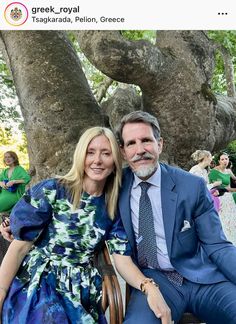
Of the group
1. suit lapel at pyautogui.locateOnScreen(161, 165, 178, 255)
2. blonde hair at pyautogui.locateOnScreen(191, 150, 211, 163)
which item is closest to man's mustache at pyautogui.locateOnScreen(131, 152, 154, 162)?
suit lapel at pyautogui.locateOnScreen(161, 165, 178, 255)

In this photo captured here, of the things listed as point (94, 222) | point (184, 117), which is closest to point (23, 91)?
point (184, 117)

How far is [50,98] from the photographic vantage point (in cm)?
425

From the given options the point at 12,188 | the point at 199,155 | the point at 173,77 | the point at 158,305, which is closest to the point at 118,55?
the point at 173,77

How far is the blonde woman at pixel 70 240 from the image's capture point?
204 cm

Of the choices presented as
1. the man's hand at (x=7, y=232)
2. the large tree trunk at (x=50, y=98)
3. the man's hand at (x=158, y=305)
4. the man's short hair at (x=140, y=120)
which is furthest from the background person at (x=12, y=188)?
the man's hand at (x=158, y=305)

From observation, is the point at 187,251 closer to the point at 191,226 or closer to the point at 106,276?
the point at 191,226

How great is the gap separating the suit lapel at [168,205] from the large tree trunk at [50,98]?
1.98m

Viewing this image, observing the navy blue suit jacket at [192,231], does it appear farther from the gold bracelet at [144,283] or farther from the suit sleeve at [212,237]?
the gold bracelet at [144,283]

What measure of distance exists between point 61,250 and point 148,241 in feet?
1.55

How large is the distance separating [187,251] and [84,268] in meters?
0.57

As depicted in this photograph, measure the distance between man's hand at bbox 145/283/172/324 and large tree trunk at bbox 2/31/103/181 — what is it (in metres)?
2.34

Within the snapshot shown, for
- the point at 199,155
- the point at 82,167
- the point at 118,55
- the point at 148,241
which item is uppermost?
the point at 118,55
